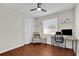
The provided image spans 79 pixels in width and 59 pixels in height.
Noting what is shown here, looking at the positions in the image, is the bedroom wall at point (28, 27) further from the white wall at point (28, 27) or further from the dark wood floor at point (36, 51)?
the dark wood floor at point (36, 51)

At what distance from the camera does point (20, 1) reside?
2.23 feet

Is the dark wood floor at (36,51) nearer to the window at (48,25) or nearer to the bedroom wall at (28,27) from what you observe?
the bedroom wall at (28,27)

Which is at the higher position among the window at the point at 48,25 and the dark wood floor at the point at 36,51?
the window at the point at 48,25

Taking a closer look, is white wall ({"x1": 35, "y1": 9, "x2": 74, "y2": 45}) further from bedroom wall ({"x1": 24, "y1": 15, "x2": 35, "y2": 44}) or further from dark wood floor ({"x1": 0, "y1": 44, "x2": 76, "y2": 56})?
dark wood floor ({"x1": 0, "y1": 44, "x2": 76, "y2": 56})

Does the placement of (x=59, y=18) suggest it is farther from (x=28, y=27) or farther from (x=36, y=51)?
(x=36, y=51)

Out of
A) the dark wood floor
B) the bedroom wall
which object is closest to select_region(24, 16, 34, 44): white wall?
the bedroom wall

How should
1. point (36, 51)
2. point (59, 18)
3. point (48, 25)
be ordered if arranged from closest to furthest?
point (48, 25) < point (59, 18) < point (36, 51)

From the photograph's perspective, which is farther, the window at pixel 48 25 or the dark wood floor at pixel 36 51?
the dark wood floor at pixel 36 51

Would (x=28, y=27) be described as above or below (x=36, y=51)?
above

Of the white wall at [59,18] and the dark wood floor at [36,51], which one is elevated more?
the white wall at [59,18]

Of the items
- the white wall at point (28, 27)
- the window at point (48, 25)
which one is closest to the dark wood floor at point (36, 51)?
the white wall at point (28, 27)

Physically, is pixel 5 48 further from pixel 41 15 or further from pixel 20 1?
pixel 20 1

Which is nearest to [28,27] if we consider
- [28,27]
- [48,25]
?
→ [28,27]

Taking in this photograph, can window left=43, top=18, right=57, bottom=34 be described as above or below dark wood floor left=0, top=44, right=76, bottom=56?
above
